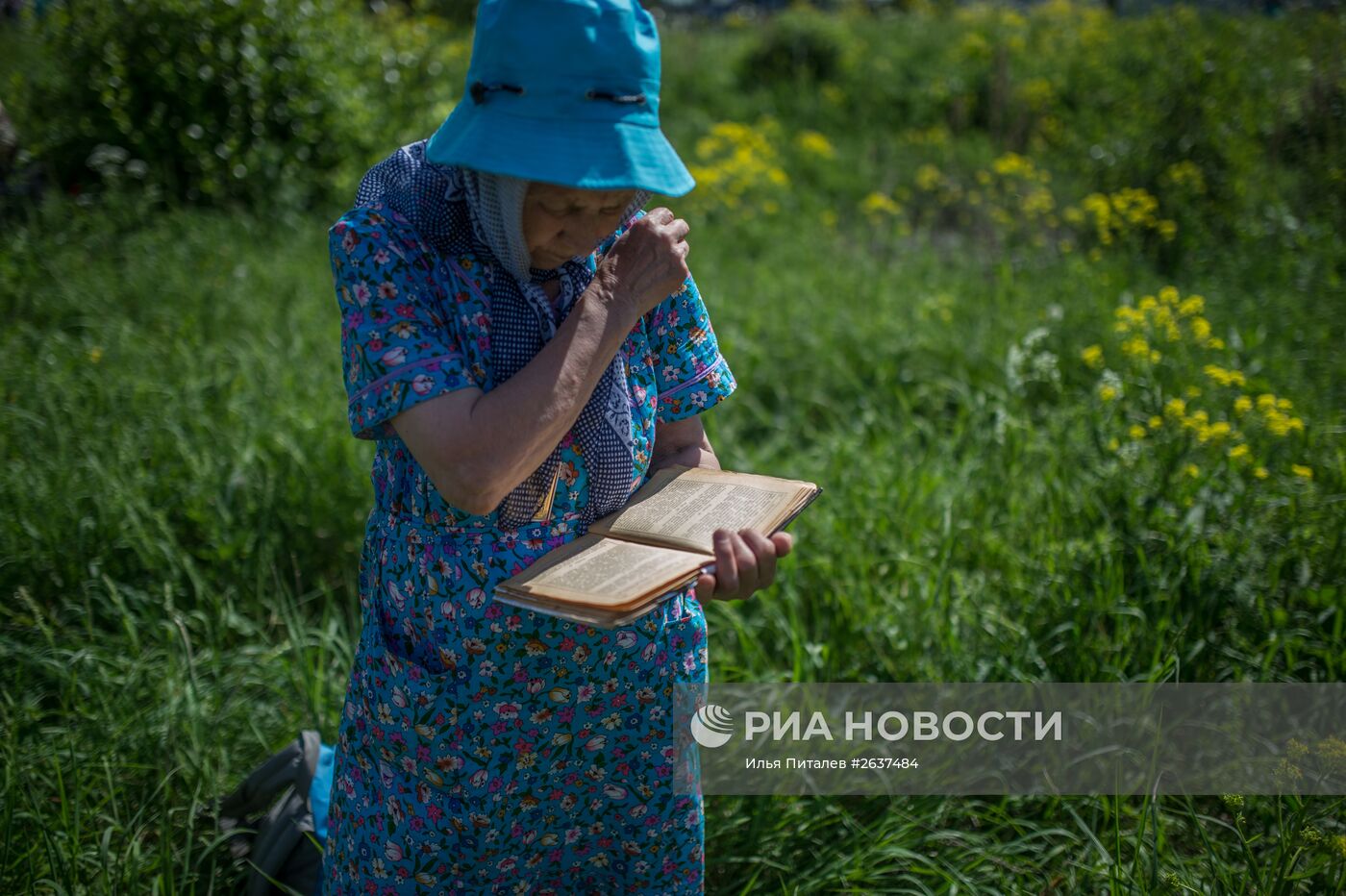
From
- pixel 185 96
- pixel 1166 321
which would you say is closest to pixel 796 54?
pixel 185 96

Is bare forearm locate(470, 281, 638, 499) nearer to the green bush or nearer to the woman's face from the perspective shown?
the woman's face

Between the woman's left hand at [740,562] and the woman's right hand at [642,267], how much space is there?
34 centimetres

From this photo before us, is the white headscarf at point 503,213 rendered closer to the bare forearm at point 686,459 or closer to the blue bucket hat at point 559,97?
the blue bucket hat at point 559,97

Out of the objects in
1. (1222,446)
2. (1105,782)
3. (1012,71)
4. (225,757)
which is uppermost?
(1012,71)

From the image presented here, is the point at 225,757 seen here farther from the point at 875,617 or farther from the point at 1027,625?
the point at 1027,625

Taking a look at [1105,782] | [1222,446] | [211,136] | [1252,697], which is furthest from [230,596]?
[211,136]

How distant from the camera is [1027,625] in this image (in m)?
2.61

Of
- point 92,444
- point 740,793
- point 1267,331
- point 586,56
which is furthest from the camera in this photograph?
point 1267,331

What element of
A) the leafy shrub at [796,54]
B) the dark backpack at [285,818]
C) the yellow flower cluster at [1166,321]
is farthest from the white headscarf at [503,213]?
the leafy shrub at [796,54]

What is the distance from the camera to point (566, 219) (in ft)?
4.44

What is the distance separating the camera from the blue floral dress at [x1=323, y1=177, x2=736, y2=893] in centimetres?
138

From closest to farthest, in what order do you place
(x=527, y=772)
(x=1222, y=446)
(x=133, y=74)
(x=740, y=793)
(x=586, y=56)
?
(x=586, y=56) → (x=527, y=772) → (x=740, y=793) → (x=1222, y=446) → (x=133, y=74)

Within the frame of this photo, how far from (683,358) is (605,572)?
1.42 ft

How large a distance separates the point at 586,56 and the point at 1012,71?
27.1ft
